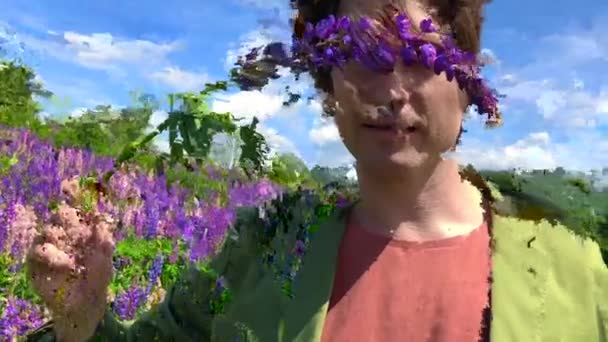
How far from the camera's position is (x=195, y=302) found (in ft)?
8.65

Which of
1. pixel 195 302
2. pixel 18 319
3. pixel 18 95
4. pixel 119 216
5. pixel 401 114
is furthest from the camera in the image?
pixel 18 95

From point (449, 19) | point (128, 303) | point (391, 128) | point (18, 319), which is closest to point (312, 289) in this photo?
point (391, 128)

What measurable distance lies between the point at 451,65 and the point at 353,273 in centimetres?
59

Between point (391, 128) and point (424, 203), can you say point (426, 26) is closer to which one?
point (391, 128)

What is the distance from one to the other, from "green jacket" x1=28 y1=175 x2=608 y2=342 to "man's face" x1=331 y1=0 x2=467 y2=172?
31 centimetres

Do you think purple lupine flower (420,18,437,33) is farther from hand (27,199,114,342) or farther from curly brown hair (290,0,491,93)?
hand (27,199,114,342)

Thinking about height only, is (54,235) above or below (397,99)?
below

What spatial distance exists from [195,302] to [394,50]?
1.00 m

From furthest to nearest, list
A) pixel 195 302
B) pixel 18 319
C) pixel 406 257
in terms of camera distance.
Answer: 1. pixel 18 319
2. pixel 195 302
3. pixel 406 257

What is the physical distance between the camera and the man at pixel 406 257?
2.12m

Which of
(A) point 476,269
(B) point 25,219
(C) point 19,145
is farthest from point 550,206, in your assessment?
(C) point 19,145

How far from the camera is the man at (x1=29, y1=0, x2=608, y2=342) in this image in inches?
83.7

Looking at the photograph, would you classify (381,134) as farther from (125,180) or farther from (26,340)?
(125,180)

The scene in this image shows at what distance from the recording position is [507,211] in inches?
93.4
